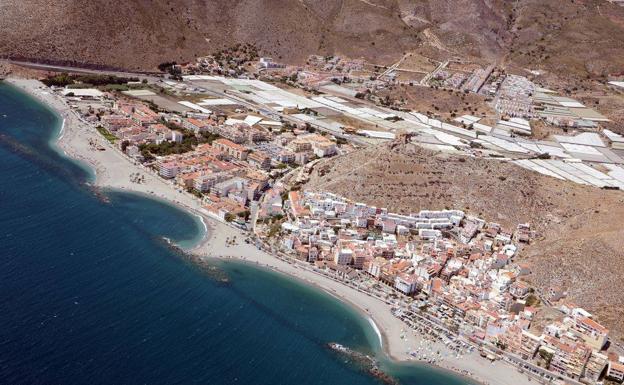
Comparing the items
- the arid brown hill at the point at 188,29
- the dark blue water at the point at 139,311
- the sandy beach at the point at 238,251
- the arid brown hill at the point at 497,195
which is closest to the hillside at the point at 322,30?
the arid brown hill at the point at 188,29

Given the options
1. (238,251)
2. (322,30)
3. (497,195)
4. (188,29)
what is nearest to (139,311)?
(238,251)

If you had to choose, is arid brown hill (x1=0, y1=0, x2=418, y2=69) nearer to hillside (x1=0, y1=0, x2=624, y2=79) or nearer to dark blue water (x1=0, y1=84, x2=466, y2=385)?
hillside (x1=0, y1=0, x2=624, y2=79)

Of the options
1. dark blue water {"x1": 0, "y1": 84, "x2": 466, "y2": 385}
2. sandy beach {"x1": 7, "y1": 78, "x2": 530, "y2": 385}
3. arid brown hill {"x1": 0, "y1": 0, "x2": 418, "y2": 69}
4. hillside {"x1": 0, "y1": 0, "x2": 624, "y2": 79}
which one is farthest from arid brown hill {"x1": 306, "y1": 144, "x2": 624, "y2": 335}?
hillside {"x1": 0, "y1": 0, "x2": 624, "y2": 79}

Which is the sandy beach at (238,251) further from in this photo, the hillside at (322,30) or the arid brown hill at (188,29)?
the hillside at (322,30)

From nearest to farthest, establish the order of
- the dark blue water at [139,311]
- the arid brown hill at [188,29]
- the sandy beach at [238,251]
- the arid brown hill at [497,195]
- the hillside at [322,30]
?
the dark blue water at [139,311] → the sandy beach at [238,251] → the arid brown hill at [497,195] → the arid brown hill at [188,29] → the hillside at [322,30]

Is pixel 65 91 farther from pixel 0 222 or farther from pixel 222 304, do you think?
pixel 222 304

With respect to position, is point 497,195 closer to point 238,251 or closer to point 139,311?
point 238,251
